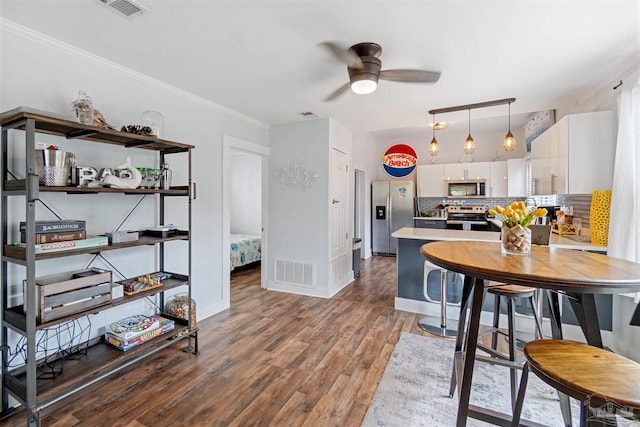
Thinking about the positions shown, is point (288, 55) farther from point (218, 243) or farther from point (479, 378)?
point (479, 378)

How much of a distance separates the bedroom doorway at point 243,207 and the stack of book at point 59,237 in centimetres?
168

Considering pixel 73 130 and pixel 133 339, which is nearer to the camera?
pixel 73 130

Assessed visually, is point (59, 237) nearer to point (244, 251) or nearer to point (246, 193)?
point (244, 251)

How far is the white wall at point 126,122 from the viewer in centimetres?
199

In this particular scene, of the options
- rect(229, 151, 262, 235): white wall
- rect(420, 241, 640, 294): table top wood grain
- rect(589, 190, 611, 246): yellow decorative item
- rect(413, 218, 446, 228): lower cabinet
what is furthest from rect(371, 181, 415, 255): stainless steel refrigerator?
rect(420, 241, 640, 294): table top wood grain

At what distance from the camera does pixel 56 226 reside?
1.83 metres

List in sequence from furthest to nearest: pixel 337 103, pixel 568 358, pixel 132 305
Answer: pixel 337 103 → pixel 132 305 → pixel 568 358

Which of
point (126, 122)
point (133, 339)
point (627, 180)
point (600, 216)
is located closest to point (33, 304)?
point (133, 339)

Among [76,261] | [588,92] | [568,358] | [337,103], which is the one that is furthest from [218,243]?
[588,92]

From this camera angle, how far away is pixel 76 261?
219cm

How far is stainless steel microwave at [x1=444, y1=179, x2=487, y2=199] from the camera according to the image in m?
6.16

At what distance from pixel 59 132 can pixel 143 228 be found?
98 centimetres

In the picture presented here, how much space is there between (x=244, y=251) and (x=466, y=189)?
4.83 m

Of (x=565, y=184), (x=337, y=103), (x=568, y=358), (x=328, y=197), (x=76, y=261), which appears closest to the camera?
(x=568, y=358)
